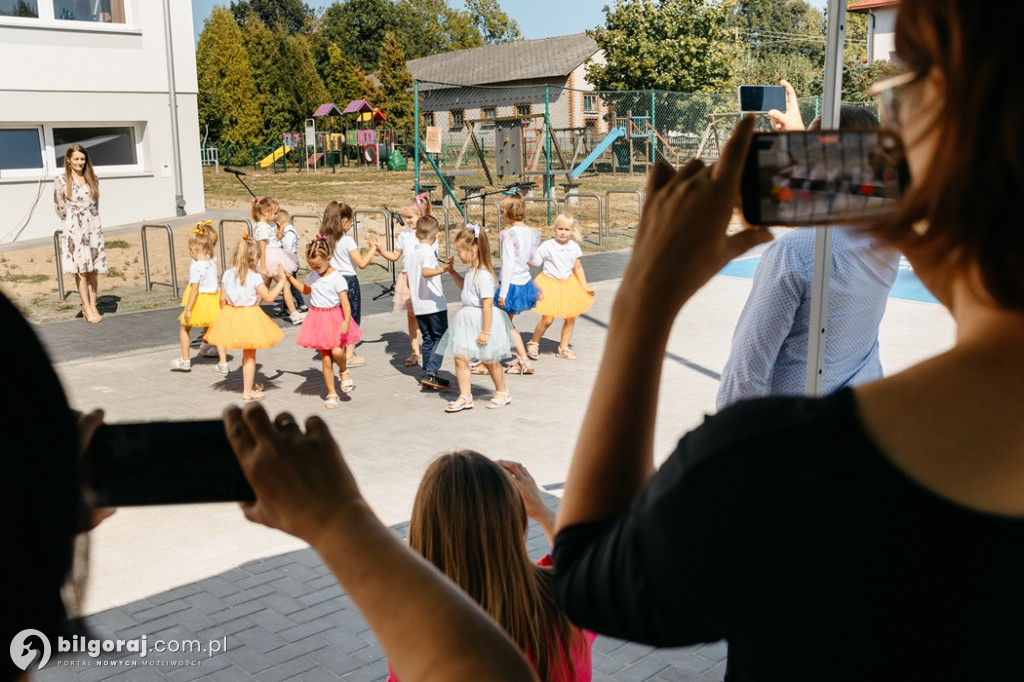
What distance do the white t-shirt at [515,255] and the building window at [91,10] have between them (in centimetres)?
1709

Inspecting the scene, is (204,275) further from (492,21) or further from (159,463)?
(492,21)

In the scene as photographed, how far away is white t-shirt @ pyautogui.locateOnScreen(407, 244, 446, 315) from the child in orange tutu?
4.24ft

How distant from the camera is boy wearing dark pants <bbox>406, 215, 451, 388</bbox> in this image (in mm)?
9039

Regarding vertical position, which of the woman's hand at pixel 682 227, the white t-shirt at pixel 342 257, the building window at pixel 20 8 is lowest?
the white t-shirt at pixel 342 257

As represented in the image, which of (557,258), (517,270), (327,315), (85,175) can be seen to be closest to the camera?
(327,315)

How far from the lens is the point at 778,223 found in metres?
0.92

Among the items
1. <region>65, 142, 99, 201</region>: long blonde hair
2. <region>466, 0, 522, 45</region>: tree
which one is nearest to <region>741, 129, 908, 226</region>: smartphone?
<region>65, 142, 99, 201</region>: long blonde hair

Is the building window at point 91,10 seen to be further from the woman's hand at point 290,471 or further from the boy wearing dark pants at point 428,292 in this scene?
the woman's hand at point 290,471

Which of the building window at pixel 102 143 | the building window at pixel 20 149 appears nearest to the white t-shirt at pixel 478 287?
the building window at pixel 20 149

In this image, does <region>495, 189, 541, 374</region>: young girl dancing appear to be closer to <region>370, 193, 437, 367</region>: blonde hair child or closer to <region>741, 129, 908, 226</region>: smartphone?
<region>370, 193, 437, 367</region>: blonde hair child

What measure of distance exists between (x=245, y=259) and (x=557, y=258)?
10.6ft

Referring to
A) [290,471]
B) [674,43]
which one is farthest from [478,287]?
[674,43]

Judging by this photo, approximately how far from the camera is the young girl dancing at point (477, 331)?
833 cm

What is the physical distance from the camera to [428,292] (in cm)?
913
